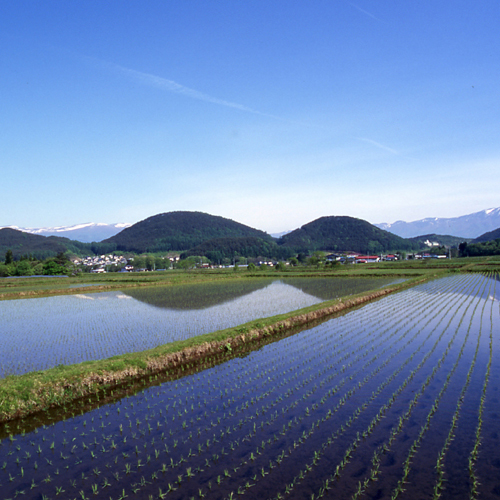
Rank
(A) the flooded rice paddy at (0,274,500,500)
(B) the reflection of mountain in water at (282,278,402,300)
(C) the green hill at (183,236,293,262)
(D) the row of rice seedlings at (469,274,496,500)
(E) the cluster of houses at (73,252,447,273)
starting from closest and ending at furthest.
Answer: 1. (D) the row of rice seedlings at (469,274,496,500)
2. (A) the flooded rice paddy at (0,274,500,500)
3. (B) the reflection of mountain in water at (282,278,402,300)
4. (E) the cluster of houses at (73,252,447,273)
5. (C) the green hill at (183,236,293,262)

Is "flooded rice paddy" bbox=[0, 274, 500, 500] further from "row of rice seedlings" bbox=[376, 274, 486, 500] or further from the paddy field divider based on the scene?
the paddy field divider

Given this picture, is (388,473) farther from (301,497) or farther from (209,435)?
(209,435)

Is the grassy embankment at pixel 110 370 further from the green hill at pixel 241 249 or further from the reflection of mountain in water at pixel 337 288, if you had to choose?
the green hill at pixel 241 249

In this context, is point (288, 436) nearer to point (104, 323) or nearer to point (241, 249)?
point (104, 323)

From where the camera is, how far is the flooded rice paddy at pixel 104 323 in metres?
13.6

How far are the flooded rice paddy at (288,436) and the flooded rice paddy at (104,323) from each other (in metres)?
4.37

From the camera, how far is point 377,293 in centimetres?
2952

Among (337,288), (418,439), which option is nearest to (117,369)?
(418,439)

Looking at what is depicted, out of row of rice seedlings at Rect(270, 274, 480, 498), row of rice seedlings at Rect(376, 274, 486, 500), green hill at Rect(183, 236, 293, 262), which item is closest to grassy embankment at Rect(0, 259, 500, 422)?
row of rice seedlings at Rect(270, 274, 480, 498)

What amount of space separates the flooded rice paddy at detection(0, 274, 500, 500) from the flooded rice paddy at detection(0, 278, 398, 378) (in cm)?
437

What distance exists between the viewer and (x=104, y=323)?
1984 centimetres

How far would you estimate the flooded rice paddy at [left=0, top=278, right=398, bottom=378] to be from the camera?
1362cm

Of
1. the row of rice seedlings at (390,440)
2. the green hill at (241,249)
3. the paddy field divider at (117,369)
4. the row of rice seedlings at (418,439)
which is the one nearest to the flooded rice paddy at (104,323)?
the paddy field divider at (117,369)

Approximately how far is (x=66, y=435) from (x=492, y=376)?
1070 centimetres
